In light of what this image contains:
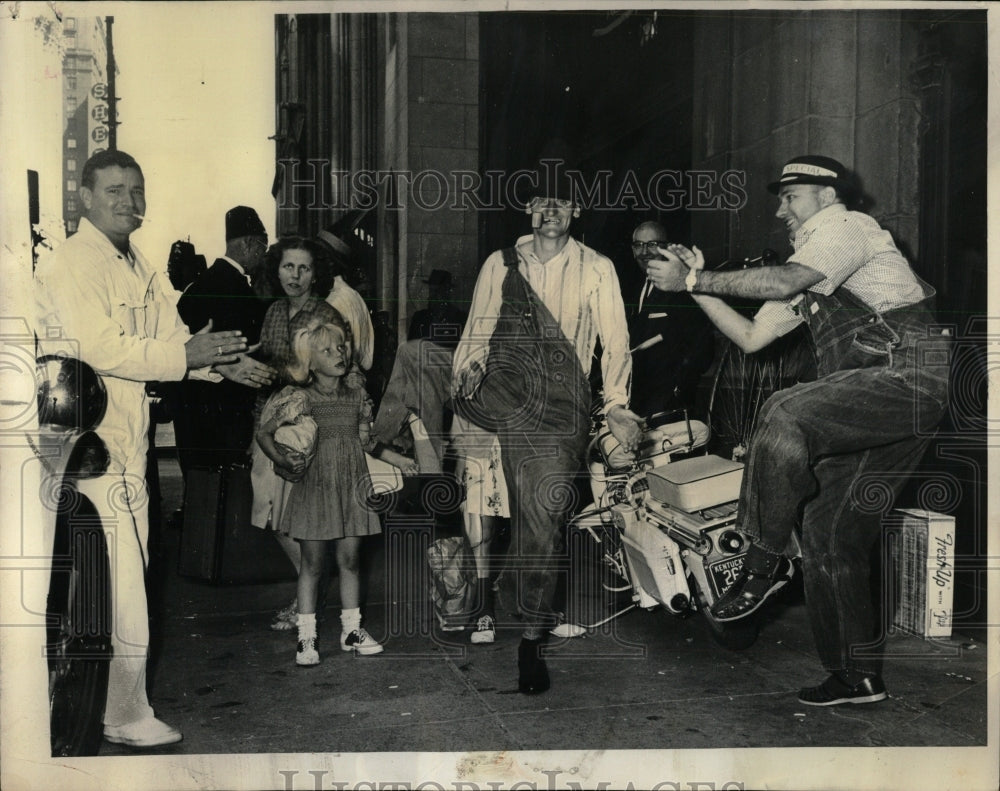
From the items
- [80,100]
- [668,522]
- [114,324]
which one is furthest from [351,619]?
[80,100]

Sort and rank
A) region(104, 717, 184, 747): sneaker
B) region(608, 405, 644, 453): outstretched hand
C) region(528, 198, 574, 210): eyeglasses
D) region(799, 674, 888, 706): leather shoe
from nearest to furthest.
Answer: region(104, 717, 184, 747): sneaker, region(799, 674, 888, 706): leather shoe, region(528, 198, 574, 210): eyeglasses, region(608, 405, 644, 453): outstretched hand

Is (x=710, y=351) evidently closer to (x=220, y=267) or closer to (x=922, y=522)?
(x=922, y=522)

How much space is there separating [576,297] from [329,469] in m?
1.40

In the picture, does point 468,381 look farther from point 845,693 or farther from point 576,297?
point 845,693

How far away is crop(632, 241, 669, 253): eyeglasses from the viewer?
4809 mm

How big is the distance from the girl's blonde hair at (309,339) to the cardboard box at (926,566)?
2.72 m

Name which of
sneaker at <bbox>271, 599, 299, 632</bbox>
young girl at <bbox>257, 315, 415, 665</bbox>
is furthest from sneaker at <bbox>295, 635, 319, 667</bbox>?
sneaker at <bbox>271, 599, 299, 632</bbox>

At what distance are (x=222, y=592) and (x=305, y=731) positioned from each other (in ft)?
2.60

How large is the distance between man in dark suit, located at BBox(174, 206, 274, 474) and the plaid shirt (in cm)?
244

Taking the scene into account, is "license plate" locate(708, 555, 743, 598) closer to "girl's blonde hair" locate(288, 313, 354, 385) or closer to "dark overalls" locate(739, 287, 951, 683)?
"dark overalls" locate(739, 287, 951, 683)

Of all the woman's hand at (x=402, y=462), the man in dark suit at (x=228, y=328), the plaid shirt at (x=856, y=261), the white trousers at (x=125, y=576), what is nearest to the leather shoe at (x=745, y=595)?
the plaid shirt at (x=856, y=261)

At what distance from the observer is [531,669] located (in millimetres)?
4711

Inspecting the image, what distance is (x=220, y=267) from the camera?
467cm

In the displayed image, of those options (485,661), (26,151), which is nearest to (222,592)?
(485,661)
